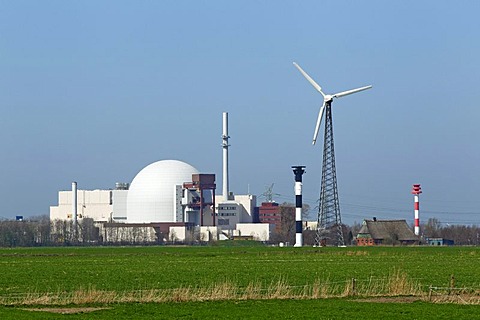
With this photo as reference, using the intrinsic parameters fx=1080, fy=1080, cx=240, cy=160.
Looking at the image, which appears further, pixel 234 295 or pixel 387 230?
pixel 387 230

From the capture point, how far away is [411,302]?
39500 millimetres

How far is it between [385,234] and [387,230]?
0.80 meters

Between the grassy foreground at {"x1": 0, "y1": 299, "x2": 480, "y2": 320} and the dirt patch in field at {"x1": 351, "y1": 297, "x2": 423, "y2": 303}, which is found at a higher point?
the grassy foreground at {"x1": 0, "y1": 299, "x2": 480, "y2": 320}

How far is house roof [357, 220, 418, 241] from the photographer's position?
169000mm

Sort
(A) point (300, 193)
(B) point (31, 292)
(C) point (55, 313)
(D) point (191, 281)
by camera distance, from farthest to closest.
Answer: (A) point (300, 193), (D) point (191, 281), (B) point (31, 292), (C) point (55, 313)

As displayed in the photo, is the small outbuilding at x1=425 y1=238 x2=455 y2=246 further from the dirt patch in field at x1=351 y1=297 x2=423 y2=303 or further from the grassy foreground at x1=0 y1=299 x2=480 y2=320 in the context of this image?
the grassy foreground at x1=0 y1=299 x2=480 y2=320

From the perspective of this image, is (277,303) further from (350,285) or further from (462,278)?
(462,278)

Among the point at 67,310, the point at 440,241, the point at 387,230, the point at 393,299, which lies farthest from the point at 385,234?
the point at 67,310

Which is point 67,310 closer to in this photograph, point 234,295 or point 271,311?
point 271,311

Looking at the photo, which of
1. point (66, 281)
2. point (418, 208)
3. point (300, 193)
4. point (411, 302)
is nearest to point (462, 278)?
point (411, 302)

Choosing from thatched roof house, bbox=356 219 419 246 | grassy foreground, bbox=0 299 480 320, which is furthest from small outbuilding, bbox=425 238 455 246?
grassy foreground, bbox=0 299 480 320

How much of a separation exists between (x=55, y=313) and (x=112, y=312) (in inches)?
71.8

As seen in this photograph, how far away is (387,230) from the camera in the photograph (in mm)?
170000

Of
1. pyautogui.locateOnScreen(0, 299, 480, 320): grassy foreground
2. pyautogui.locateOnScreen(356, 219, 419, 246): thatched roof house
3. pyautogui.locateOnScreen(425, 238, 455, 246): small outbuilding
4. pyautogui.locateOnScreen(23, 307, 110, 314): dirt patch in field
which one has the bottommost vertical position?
pyautogui.locateOnScreen(425, 238, 455, 246): small outbuilding
